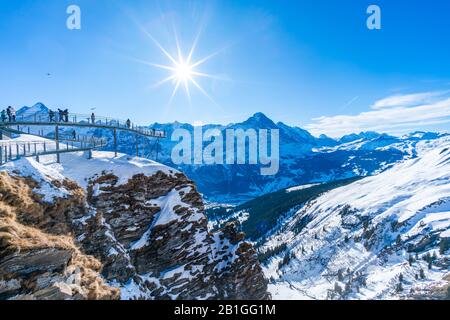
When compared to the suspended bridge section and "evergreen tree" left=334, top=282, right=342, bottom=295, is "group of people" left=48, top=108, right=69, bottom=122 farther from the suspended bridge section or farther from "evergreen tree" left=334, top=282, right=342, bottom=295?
"evergreen tree" left=334, top=282, right=342, bottom=295

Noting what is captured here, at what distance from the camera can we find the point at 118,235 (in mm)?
51125

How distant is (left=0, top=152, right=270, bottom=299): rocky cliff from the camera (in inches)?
958

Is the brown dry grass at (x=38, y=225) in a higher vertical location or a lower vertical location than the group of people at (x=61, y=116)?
lower

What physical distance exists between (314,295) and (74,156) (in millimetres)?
128724

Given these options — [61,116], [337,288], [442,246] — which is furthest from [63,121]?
[442,246]

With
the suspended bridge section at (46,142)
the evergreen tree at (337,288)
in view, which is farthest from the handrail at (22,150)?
the evergreen tree at (337,288)

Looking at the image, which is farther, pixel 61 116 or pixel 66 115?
pixel 66 115

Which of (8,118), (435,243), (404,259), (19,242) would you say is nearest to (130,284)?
(19,242)

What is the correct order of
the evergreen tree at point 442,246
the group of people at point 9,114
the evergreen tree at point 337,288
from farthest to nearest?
the evergreen tree at point 442,246 < the evergreen tree at point 337,288 < the group of people at point 9,114

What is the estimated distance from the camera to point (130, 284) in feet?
148

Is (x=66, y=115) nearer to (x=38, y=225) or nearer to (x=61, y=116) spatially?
(x=61, y=116)

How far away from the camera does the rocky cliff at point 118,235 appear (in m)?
24.3

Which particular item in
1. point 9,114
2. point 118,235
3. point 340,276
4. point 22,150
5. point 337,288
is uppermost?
point 9,114

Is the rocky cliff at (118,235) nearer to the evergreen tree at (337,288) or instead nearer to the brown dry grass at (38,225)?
the brown dry grass at (38,225)
